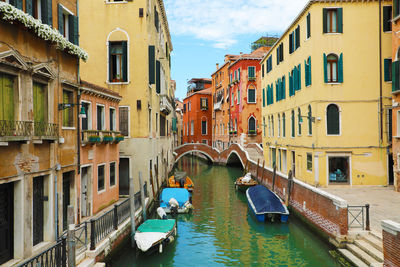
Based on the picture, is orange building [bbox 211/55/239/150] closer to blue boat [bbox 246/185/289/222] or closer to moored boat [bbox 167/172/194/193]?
moored boat [bbox 167/172/194/193]

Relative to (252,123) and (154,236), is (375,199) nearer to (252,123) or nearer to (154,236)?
(154,236)

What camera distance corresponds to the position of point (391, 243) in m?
6.22

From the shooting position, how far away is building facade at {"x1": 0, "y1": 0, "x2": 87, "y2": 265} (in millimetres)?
5848

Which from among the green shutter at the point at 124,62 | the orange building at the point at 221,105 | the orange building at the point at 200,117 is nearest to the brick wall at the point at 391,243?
the green shutter at the point at 124,62

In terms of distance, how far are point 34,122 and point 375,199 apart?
10605 mm

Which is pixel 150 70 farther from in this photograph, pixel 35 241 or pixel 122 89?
pixel 35 241

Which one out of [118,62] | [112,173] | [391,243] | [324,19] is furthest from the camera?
[118,62]

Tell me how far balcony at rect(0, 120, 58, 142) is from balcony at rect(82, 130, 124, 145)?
68.9 inches

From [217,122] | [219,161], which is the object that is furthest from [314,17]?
[217,122]

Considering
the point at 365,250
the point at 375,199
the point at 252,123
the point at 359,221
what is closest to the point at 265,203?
the point at 375,199

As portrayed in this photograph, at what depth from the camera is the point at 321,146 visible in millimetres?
13594

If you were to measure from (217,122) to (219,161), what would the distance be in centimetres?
782

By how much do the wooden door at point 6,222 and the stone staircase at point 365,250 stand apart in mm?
7187

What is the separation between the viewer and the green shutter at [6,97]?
578cm
